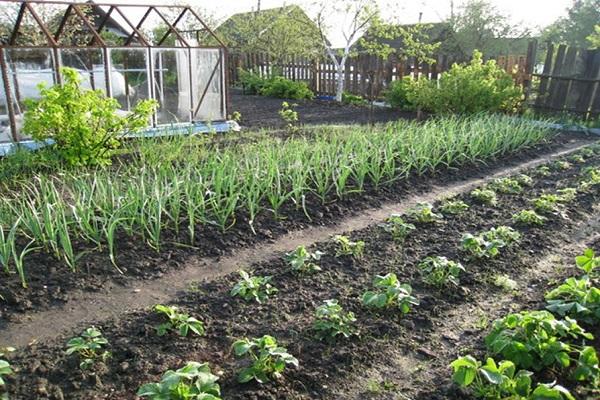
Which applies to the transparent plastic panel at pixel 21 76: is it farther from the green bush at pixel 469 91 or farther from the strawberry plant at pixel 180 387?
the green bush at pixel 469 91

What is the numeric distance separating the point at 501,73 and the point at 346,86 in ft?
21.2

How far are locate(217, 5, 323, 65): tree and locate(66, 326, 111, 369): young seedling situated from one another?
14636 mm

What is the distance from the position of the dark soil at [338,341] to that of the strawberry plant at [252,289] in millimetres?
50

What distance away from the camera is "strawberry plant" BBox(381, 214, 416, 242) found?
3861mm

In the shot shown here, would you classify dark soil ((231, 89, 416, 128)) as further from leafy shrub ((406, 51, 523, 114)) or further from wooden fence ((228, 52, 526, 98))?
leafy shrub ((406, 51, 523, 114))

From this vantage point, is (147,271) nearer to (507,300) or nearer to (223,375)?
(223,375)

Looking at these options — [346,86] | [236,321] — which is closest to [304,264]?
[236,321]

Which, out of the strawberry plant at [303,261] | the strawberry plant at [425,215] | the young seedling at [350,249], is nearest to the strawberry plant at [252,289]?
the strawberry plant at [303,261]

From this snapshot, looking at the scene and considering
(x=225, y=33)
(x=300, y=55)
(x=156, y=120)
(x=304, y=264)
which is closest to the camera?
(x=304, y=264)

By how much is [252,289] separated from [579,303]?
1822 millimetres

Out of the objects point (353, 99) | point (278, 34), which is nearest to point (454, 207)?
point (353, 99)

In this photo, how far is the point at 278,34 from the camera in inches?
726

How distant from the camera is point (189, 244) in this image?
12.2 feet

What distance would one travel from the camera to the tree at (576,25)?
24.1 metres
